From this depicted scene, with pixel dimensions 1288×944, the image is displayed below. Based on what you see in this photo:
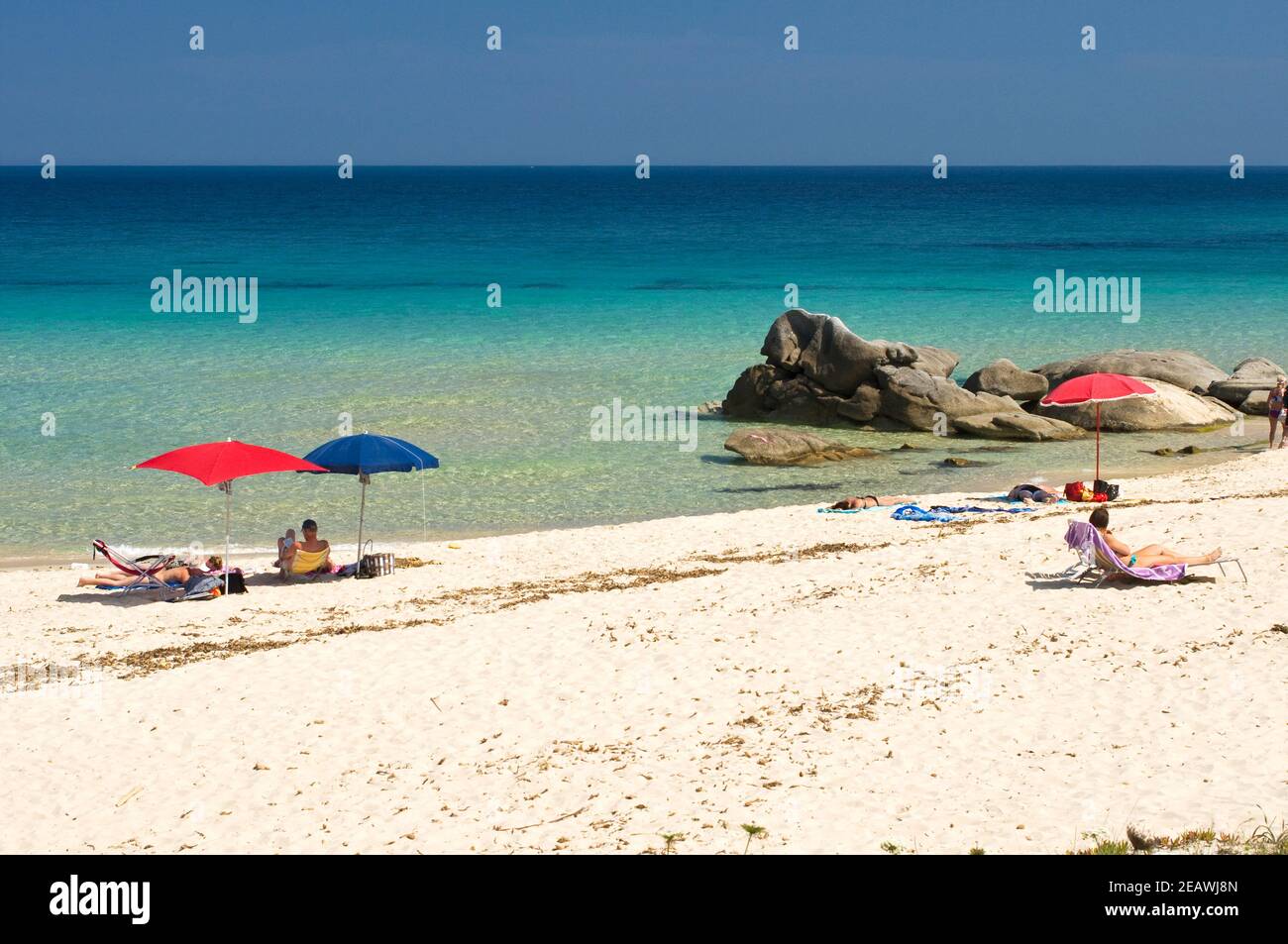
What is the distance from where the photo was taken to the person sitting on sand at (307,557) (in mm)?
18047

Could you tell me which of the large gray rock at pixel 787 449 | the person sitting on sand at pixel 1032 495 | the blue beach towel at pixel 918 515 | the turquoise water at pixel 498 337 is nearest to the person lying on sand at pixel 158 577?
the turquoise water at pixel 498 337

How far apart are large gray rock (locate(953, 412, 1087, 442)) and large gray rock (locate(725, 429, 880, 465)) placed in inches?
117

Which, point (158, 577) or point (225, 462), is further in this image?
point (158, 577)

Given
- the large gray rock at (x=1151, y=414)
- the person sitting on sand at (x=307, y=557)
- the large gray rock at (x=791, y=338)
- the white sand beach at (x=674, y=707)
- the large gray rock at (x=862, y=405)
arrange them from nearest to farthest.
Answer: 1. the white sand beach at (x=674, y=707)
2. the person sitting on sand at (x=307, y=557)
3. the large gray rock at (x=1151, y=414)
4. the large gray rock at (x=862, y=405)
5. the large gray rock at (x=791, y=338)

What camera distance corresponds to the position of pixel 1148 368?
32906mm

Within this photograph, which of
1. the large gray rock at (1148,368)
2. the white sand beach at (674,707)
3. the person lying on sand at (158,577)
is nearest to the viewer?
the white sand beach at (674,707)

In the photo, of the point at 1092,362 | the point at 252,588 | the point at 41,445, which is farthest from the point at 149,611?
the point at 1092,362

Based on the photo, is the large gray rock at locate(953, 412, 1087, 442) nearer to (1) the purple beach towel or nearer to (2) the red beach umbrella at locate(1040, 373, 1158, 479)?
(2) the red beach umbrella at locate(1040, 373, 1158, 479)

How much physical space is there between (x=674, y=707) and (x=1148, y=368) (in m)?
24.8

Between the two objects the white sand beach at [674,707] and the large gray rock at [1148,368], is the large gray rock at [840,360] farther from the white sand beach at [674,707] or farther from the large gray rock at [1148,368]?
the white sand beach at [674,707]

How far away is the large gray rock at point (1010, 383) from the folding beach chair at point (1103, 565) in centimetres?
1757

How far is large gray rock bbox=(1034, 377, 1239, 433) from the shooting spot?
29.6 metres

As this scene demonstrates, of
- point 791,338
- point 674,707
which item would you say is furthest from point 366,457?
point 791,338

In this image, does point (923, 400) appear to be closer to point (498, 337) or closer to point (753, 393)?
point (753, 393)
